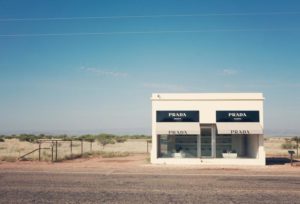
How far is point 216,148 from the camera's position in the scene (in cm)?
2909

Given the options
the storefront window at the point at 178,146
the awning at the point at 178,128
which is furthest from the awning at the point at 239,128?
the storefront window at the point at 178,146

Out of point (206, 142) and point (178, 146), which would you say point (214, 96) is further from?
point (178, 146)

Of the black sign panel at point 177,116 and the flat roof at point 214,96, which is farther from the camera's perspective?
the black sign panel at point 177,116

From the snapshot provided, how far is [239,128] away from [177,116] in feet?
15.7

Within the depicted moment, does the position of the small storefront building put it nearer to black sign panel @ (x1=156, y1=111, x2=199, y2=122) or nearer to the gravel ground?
black sign panel @ (x1=156, y1=111, x2=199, y2=122)

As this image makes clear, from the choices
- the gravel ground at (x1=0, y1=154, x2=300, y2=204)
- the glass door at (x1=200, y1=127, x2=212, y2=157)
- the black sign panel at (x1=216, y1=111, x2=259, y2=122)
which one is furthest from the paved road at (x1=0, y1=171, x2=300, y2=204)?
the black sign panel at (x1=216, y1=111, x2=259, y2=122)

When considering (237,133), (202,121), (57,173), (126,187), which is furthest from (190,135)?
(126,187)

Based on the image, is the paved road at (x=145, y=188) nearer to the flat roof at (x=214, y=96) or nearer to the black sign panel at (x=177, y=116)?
the black sign panel at (x=177, y=116)

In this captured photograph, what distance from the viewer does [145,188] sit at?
16.8 m

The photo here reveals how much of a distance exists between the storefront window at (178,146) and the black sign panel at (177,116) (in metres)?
1.33

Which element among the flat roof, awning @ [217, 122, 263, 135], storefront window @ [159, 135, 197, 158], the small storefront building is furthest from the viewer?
storefront window @ [159, 135, 197, 158]

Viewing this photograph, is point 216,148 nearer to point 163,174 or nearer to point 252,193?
point 163,174

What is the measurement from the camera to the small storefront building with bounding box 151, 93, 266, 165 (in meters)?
28.5

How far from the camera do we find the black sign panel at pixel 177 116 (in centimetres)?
2891
